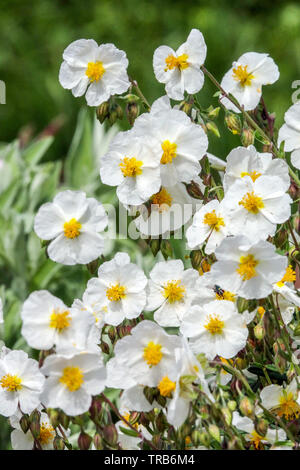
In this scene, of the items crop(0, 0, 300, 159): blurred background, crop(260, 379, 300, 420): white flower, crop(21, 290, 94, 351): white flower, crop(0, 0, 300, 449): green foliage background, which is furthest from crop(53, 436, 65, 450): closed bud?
crop(0, 0, 300, 159): blurred background

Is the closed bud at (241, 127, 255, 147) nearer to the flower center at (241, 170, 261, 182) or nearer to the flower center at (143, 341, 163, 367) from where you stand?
the flower center at (241, 170, 261, 182)

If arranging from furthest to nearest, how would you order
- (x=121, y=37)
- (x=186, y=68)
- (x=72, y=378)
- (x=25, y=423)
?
(x=121, y=37)
(x=186, y=68)
(x=25, y=423)
(x=72, y=378)

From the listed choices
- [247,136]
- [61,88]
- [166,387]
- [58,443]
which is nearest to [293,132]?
[247,136]

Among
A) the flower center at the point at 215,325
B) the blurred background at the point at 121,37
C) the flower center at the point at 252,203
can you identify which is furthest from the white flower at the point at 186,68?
the blurred background at the point at 121,37

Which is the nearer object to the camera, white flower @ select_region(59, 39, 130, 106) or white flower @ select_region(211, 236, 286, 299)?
white flower @ select_region(211, 236, 286, 299)

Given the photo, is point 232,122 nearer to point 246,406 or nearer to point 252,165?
point 252,165

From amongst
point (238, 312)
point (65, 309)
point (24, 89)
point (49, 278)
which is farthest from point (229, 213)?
point (24, 89)
